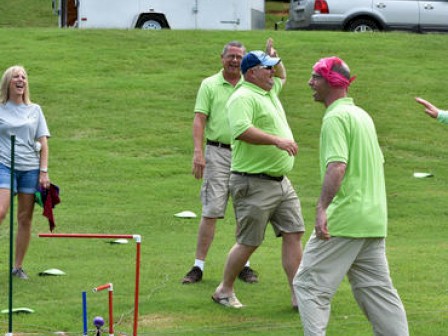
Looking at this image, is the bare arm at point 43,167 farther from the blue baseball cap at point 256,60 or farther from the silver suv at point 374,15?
the silver suv at point 374,15

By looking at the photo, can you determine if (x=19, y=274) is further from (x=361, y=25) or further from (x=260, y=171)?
(x=361, y=25)

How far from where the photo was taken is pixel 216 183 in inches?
410

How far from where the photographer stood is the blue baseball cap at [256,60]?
9.17m

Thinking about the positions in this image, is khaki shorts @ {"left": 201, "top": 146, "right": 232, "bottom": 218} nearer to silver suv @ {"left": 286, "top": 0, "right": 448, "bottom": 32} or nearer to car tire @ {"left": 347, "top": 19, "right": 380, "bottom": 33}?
silver suv @ {"left": 286, "top": 0, "right": 448, "bottom": 32}

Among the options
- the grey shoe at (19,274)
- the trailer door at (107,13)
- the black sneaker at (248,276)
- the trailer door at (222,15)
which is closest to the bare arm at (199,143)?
the black sneaker at (248,276)

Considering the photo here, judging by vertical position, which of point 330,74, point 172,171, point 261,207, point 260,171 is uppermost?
point 330,74

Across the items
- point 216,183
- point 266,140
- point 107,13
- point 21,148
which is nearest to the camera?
point 266,140

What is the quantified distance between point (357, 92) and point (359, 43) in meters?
3.32

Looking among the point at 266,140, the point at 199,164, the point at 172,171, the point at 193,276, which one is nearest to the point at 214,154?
the point at 199,164

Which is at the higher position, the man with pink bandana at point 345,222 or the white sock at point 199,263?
the man with pink bandana at point 345,222

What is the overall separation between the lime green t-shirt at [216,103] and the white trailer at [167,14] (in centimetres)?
1723

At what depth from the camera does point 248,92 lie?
30.1 feet

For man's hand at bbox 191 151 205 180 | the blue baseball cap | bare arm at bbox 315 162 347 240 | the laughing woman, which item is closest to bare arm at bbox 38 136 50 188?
the laughing woman

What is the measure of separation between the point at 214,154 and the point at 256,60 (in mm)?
1457
